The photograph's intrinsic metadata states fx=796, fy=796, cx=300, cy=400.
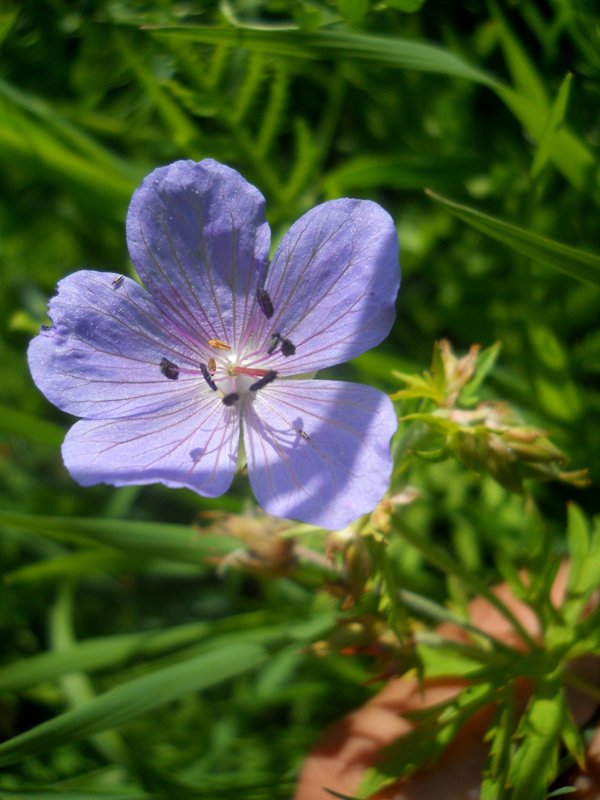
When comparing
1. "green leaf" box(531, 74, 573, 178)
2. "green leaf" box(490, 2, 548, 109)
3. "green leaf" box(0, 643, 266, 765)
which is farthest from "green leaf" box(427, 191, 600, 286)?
"green leaf" box(0, 643, 266, 765)

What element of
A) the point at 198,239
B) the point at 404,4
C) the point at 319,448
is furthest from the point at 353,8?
the point at 319,448

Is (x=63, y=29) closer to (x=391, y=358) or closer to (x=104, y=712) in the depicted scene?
(x=391, y=358)

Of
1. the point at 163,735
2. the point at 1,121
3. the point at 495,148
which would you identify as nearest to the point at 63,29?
the point at 1,121

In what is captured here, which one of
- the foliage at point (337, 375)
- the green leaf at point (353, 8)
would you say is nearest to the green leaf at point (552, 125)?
the foliage at point (337, 375)

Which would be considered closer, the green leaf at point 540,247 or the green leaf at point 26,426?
the green leaf at point 540,247

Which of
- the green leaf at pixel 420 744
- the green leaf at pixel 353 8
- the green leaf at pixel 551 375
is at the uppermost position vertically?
the green leaf at pixel 353 8

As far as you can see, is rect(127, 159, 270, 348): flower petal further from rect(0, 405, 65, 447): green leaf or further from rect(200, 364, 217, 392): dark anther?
rect(0, 405, 65, 447): green leaf

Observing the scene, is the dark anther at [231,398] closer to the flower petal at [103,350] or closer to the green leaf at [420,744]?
the flower petal at [103,350]
